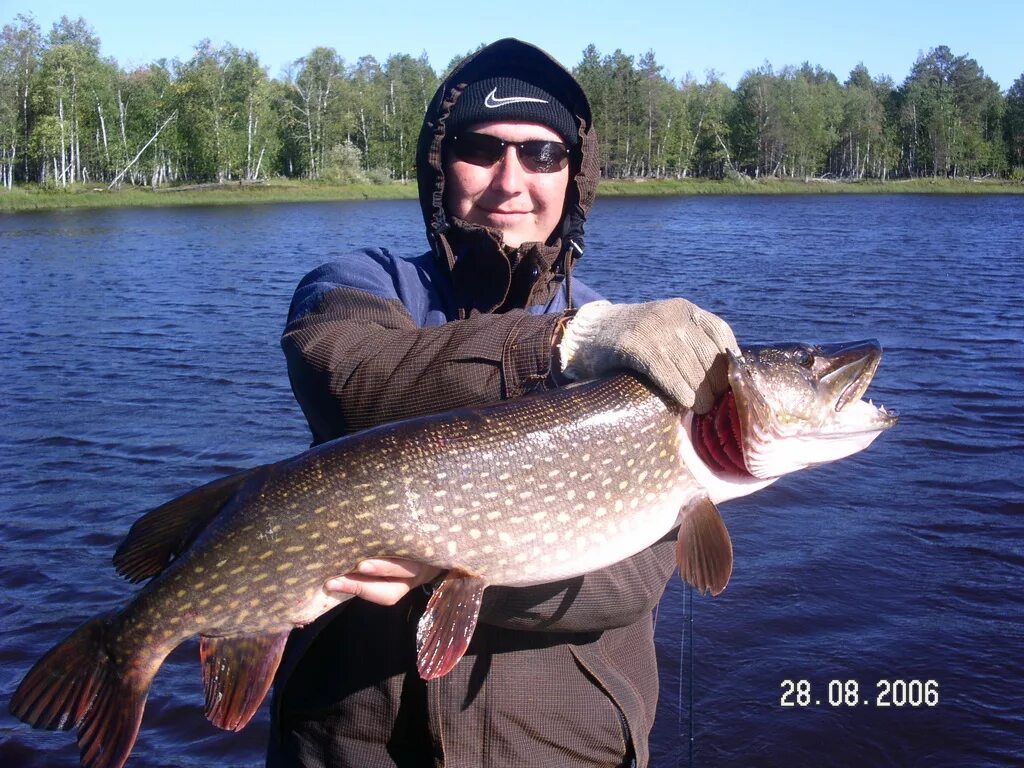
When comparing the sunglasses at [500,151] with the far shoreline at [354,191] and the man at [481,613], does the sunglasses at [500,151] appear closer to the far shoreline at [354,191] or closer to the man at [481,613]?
the man at [481,613]

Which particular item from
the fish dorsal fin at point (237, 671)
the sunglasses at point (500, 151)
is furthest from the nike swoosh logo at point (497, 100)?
the fish dorsal fin at point (237, 671)

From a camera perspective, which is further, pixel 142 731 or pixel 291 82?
pixel 291 82

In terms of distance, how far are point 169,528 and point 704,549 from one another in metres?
1.53

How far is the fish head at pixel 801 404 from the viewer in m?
2.58

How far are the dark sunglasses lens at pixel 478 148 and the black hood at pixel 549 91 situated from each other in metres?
0.09

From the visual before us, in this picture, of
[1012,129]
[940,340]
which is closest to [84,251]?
[940,340]

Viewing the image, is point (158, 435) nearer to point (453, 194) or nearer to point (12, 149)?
point (453, 194)

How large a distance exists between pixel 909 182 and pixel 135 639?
295 ft

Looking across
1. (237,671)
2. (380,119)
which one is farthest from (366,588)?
(380,119)

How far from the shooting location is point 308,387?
8.07 feet

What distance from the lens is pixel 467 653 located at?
8.16 feet

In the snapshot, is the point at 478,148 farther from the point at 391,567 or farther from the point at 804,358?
the point at 391,567

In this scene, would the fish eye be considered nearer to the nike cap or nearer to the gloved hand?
the gloved hand

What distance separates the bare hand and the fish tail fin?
0.61 metres
